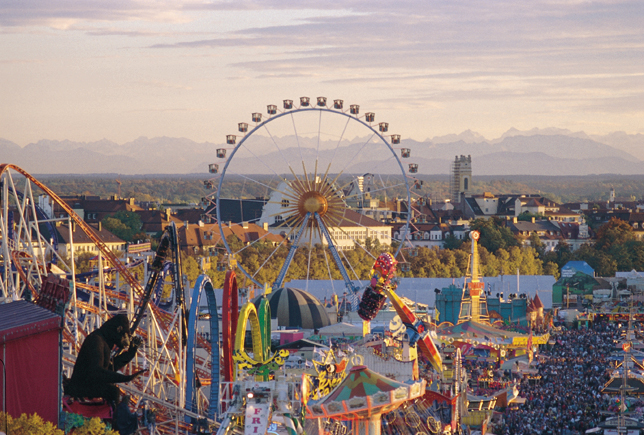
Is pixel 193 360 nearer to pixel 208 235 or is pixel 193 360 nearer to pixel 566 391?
pixel 566 391

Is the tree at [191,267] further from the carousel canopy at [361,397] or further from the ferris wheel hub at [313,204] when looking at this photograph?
the carousel canopy at [361,397]

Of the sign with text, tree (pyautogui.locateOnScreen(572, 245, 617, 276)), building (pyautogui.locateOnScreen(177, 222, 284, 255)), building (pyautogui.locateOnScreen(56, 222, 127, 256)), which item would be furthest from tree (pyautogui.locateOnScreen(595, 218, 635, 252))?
the sign with text

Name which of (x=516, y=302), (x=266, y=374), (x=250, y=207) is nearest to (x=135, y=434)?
(x=266, y=374)

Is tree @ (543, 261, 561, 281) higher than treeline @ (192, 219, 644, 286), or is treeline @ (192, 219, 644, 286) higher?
treeline @ (192, 219, 644, 286)

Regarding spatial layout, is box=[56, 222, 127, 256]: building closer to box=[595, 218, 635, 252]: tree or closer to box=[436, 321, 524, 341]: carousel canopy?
box=[595, 218, 635, 252]: tree

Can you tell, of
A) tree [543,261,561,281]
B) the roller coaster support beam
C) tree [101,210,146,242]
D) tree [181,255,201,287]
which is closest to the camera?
the roller coaster support beam

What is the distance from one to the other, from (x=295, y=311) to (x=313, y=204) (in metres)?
5.82

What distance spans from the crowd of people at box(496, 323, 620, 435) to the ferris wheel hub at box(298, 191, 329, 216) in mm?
13454

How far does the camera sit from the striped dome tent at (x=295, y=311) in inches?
2685

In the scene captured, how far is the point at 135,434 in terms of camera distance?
30.1 m

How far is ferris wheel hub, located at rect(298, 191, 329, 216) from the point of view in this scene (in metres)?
67.4

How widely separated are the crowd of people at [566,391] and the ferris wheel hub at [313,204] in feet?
44.1

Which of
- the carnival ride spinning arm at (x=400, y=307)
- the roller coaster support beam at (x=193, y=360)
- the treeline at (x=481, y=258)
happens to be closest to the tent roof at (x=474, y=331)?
the carnival ride spinning arm at (x=400, y=307)

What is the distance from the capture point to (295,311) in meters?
68.4
